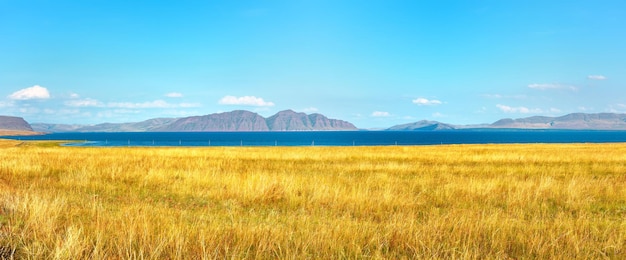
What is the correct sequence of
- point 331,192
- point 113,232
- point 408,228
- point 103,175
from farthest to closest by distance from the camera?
point 103,175 → point 331,192 → point 408,228 → point 113,232

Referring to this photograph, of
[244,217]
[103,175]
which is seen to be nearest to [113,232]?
[244,217]

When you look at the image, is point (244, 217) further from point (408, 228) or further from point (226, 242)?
point (408, 228)

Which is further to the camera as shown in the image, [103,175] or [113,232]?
[103,175]

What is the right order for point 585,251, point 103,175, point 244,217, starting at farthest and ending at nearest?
point 103,175, point 244,217, point 585,251

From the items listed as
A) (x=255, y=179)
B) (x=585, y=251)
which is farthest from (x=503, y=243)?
(x=255, y=179)

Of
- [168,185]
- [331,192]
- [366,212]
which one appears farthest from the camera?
[168,185]

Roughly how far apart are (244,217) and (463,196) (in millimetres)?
6928

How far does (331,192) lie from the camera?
11625mm

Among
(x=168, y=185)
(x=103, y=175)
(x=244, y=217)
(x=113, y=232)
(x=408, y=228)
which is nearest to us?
(x=113, y=232)

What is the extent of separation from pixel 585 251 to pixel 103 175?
15.8m

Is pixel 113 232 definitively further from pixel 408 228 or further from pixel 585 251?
pixel 585 251

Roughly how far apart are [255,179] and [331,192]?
350cm

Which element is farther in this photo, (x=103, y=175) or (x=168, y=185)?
(x=103, y=175)

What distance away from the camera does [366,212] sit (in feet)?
30.5
